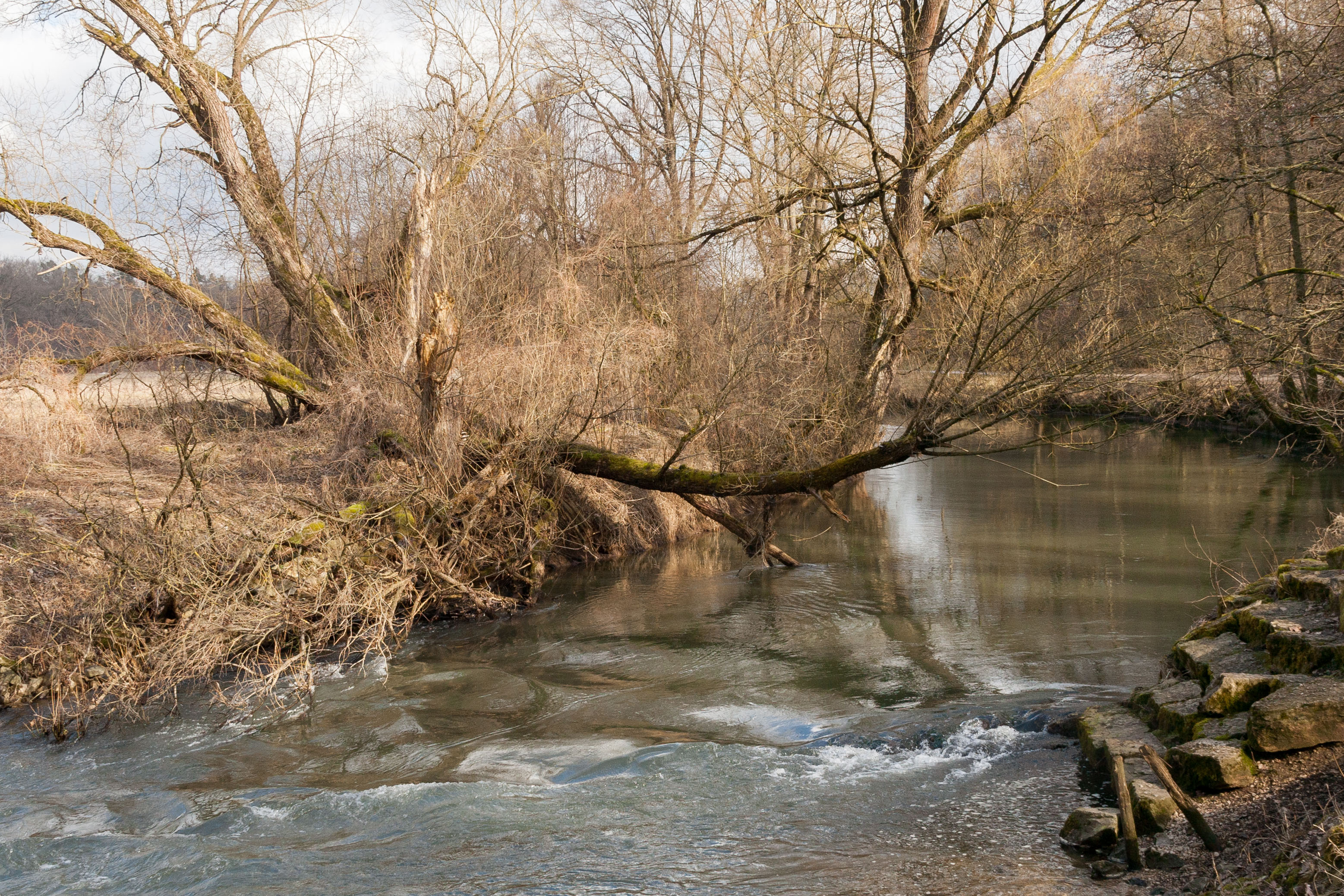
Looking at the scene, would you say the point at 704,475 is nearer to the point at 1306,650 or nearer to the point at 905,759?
the point at 905,759

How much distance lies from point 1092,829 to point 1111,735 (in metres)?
1.40

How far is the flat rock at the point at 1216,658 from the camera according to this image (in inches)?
254

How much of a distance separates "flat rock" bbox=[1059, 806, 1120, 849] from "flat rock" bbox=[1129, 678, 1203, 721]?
153 centimetres

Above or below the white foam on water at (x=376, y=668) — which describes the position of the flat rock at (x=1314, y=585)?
above

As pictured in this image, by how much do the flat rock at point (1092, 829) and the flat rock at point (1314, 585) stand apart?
2.42 metres

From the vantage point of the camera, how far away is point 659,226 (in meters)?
16.5

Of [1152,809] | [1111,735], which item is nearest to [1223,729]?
[1111,735]

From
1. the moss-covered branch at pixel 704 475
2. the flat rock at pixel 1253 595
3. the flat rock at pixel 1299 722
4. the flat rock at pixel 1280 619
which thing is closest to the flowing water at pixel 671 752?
the flat rock at pixel 1253 595

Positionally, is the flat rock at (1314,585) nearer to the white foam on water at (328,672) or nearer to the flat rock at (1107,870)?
the flat rock at (1107,870)

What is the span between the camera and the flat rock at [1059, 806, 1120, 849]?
5105 millimetres

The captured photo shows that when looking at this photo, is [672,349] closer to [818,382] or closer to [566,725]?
[818,382]

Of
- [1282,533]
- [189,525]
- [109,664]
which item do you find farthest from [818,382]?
[109,664]

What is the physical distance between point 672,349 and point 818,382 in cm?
213

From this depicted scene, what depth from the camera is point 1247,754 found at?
209 inches
